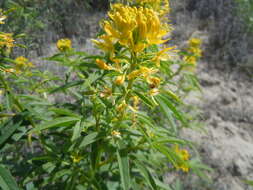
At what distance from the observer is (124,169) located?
3.50ft

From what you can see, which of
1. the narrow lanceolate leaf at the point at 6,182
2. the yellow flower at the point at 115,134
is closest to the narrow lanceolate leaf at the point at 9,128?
the narrow lanceolate leaf at the point at 6,182

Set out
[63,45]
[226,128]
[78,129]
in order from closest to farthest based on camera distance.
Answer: [78,129], [63,45], [226,128]

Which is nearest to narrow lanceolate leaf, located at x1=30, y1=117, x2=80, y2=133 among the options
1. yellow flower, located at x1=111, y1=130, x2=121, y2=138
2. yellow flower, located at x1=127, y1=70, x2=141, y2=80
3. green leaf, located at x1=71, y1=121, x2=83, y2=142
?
green leaf, located at x1=71, y1=121, x2=83, y2=142

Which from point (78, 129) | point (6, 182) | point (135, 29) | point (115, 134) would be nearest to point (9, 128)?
point (6, 182)

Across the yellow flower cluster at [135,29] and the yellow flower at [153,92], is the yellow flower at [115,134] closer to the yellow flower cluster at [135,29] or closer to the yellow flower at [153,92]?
the yellow flower at [153,92]

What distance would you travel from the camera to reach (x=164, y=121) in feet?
9.46

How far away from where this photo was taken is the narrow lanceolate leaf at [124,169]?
3.37 feet

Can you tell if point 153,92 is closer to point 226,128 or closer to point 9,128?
point 9,128

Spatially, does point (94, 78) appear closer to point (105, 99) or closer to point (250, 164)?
point (105, 99)

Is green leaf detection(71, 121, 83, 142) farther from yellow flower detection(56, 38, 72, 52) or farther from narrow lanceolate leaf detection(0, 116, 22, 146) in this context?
yellow flower detection(56, 38, 72, 52)

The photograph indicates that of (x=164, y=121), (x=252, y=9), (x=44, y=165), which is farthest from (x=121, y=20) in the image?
(x=252, y=9)

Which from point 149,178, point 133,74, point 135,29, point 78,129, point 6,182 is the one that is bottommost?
point 149,178

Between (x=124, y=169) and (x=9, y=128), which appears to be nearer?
(x=124, y=169)

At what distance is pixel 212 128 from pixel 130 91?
336 centimetres
